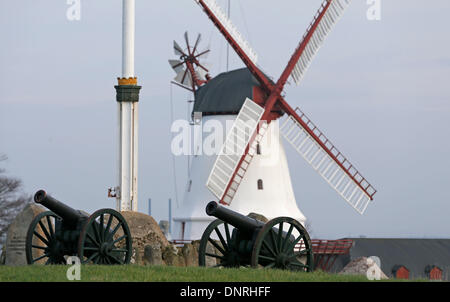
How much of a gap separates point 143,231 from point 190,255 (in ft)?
5.92

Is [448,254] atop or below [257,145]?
below

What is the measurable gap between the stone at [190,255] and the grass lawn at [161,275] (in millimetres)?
12035

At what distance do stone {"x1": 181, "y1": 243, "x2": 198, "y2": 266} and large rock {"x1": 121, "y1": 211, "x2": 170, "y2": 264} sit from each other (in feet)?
2.11

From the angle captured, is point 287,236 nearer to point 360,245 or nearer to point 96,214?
point 96,214

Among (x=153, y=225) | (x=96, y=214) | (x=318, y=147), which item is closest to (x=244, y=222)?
(x=96, y=214)

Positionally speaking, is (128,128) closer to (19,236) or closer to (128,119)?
(128,119)

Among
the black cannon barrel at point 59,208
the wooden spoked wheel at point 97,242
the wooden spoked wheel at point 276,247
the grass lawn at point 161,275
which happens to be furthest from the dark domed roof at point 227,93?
the grass lawn at point 161,275

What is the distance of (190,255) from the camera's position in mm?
30078

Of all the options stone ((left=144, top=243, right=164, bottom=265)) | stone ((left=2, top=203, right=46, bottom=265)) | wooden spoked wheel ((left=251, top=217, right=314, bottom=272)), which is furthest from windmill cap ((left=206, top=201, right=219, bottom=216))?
stone ((left=2, top=203, right=46, bottom=265))

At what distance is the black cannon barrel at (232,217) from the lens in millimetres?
17828

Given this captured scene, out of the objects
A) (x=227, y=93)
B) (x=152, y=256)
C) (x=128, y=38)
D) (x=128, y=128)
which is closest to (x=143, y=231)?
(x=152, y=256)
